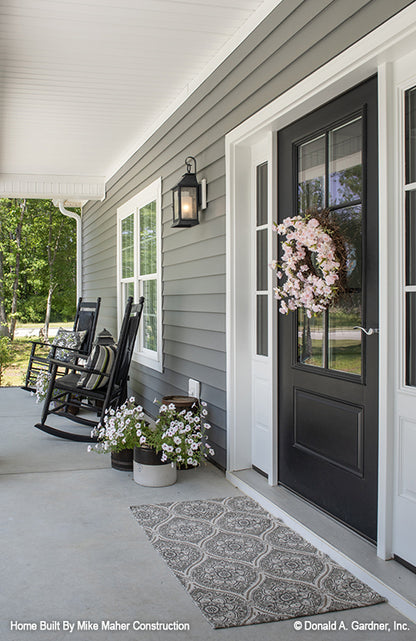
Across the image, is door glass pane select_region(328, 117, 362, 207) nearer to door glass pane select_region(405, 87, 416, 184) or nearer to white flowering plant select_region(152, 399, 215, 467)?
door glass pane select_region(405, 87, 416, 184)

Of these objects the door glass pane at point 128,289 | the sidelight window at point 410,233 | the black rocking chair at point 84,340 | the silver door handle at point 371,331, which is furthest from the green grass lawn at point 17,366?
the sidelight window at point 410,233

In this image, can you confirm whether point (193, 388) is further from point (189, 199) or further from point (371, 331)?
point (371, 331)

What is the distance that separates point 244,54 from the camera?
125 inches

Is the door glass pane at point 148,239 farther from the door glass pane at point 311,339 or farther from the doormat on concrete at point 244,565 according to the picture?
the doormat on concrete at point 244,565

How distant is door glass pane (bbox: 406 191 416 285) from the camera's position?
203 centimetres

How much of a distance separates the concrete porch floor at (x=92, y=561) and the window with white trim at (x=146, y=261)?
1652 millimetres

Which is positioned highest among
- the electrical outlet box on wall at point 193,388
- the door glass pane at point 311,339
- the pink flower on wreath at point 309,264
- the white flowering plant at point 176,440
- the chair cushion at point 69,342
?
the pink flower on wreath at point 309,264

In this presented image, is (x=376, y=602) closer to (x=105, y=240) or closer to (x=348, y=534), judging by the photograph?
(x=348, y=534)

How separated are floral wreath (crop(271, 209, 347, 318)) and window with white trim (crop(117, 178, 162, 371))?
98.6 inches

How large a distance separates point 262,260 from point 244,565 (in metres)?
1.68

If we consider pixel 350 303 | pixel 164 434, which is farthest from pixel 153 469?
pixel 350 303

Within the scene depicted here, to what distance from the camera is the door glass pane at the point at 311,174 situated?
262 centimetres

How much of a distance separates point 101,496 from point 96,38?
2628 mm

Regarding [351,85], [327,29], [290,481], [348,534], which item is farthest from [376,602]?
[327,29]
